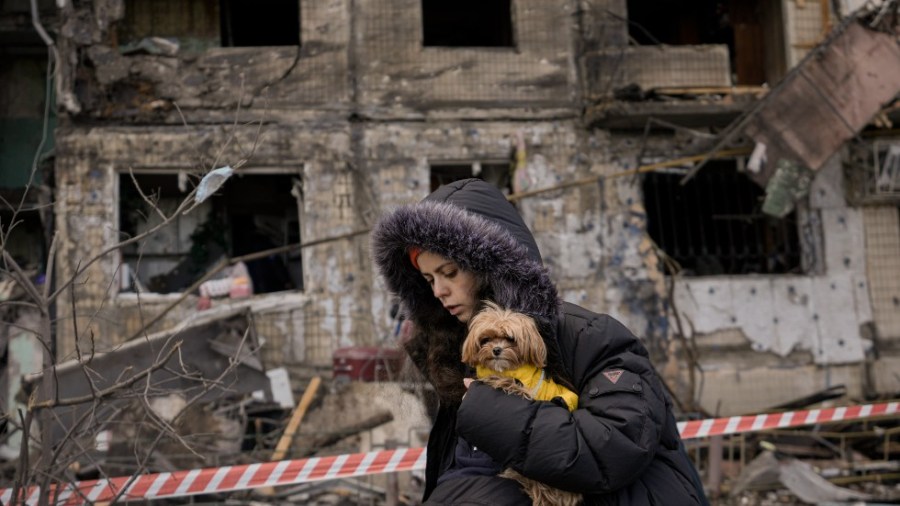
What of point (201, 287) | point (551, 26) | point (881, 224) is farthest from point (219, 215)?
point (881, 224)

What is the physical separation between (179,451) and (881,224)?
9.32 m

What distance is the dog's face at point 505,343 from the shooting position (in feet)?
8.27

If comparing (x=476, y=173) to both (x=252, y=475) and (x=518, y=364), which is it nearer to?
(x=252, y=475)

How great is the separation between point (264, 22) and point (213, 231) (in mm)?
3762

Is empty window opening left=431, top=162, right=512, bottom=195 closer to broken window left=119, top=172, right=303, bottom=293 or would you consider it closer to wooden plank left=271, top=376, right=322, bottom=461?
broken window left=119, top=172, right=303, bottom=293

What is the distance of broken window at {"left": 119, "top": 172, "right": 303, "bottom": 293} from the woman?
26.2 feet

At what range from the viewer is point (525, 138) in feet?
36.5

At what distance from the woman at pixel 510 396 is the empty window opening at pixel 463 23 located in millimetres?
10606

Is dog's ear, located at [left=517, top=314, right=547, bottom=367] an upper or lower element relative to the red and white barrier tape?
upper

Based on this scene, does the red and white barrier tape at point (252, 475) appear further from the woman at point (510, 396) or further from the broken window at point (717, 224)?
the broken window at point (717, 224)

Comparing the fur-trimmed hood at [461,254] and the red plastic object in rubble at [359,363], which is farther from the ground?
the fur-trimmed hood at [461,254]

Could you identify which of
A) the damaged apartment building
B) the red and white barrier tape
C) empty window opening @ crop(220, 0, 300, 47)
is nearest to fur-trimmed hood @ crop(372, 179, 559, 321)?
the red and white barrier tape

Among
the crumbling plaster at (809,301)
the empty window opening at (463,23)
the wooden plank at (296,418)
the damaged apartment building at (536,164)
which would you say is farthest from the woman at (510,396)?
the empty window opening at (463,23)

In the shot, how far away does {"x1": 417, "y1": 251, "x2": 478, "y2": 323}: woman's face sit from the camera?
9.55ft
